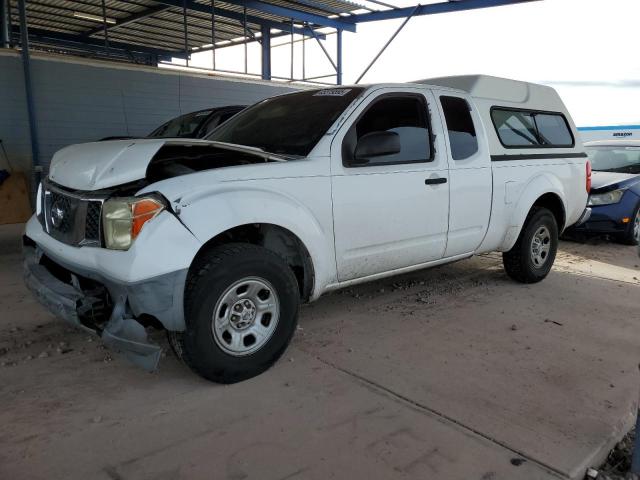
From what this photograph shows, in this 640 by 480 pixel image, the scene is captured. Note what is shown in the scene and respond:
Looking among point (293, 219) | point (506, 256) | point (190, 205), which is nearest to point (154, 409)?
point (190, 205)

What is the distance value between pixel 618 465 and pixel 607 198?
6.31 meters

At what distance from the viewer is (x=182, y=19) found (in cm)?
1505

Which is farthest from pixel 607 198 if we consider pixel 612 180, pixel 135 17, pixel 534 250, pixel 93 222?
pixel 135 17

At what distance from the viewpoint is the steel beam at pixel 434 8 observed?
11.1 m

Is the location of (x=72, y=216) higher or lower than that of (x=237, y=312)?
higher

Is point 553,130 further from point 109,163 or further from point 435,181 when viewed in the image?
point 109,163

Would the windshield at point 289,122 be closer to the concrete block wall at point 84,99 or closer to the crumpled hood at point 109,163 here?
the crumpled hood at point 109,163

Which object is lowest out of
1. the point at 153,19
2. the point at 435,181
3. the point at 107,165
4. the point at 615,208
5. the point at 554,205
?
the point at 615,208

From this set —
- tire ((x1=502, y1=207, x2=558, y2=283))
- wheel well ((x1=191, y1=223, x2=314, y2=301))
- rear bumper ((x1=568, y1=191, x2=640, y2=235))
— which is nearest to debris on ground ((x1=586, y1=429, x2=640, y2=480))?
wheel well ((x1=191, y1=223, x2=314, y2=301))

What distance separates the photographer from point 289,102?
15.3 feet

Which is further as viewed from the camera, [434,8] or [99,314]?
[434,8]


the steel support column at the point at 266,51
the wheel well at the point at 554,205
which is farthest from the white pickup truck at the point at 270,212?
the steel support column at the point at 266,51

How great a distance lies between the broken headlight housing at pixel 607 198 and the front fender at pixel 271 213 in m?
5.95

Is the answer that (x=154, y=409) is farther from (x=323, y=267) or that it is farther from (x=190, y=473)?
(x=323, y=267)
